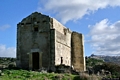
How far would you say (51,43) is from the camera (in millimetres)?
29516

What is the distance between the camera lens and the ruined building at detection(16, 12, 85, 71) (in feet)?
96.7

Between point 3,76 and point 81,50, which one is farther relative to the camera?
A: point 81,50

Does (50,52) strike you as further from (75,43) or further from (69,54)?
(75,43)

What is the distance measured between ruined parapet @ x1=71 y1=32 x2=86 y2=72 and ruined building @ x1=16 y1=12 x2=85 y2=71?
466 centimetres

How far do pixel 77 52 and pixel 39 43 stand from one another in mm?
9255

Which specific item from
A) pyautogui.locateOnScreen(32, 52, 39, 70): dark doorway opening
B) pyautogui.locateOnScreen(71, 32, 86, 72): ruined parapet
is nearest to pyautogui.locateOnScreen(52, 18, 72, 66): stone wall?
pyautogui.locateOnScreen(71, 32, 86, 72): ruined parapet

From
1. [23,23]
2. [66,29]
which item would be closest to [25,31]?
[23,23]

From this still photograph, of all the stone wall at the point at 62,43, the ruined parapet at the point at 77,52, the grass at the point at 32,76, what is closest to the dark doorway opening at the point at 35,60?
the stone wall at the point at 62,43

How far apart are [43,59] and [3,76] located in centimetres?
731

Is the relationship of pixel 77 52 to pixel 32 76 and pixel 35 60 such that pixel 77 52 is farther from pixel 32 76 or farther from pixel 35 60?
pixel 32 76

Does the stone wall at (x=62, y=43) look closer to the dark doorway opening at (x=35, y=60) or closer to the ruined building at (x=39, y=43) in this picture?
the ruined building at (x=39, y=43)

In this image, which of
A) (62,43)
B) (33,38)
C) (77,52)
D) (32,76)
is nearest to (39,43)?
(33,38)

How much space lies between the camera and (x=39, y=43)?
99.1 feet

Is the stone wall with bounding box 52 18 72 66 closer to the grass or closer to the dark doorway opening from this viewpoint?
the dark doorway opening
